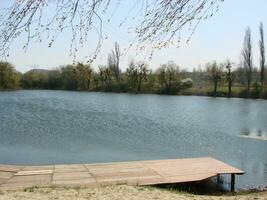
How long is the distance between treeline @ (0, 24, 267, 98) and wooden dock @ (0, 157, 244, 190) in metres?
48.0

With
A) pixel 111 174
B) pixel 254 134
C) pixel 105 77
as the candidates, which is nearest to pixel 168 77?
pixel 105 77

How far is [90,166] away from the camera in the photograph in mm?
10008

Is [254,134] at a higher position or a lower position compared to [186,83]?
lower

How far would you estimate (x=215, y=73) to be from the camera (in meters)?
66.3

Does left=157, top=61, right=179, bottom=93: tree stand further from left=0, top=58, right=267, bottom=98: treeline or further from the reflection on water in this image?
the reflection on water

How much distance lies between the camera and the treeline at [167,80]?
60.4 meters

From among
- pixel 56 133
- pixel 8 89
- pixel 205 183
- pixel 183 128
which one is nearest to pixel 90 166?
pixel 205 183

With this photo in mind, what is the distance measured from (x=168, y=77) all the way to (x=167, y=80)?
730 millimetres

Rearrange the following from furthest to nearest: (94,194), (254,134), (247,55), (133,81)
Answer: (133,81)
(247,55)
(254,134)
(94,194)

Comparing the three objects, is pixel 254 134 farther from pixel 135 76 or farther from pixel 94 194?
pixel 135 76

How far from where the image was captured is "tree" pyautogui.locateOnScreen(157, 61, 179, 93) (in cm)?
6881

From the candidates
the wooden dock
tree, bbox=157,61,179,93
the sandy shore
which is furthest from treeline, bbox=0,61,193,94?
the sandy shore

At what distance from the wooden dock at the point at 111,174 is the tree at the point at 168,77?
58155 mm

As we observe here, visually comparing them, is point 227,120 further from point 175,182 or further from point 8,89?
point 8,89
